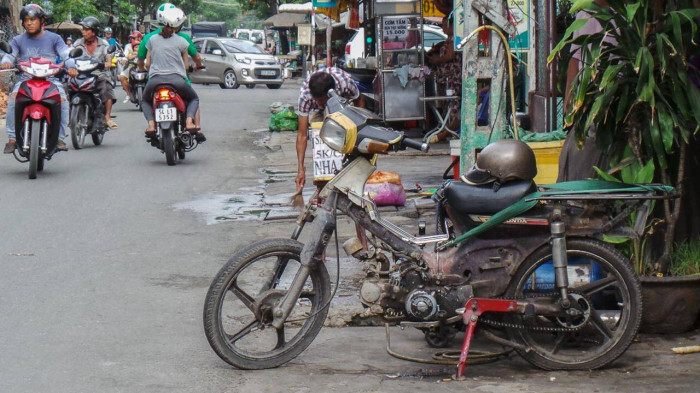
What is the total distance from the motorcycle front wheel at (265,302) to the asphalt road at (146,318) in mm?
98

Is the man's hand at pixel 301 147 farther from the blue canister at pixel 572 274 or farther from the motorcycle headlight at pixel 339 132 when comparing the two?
the blue canister at pixel 572 274

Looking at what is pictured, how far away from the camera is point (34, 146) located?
11.6 m

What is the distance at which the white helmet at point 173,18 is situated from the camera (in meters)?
13.1

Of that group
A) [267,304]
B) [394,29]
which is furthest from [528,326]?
[394,29]

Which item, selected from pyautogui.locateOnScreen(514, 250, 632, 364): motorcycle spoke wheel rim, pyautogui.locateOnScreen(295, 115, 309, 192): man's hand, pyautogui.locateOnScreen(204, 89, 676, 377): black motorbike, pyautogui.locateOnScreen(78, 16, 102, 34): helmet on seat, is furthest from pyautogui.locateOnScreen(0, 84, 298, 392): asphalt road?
pyautogui.locateOnScreen(78, 16, 102, 34): helmet on seat

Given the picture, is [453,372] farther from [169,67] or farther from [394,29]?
[394,29]

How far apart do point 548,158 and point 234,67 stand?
1052 inches

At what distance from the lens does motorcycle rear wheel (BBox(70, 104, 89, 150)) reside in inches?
579

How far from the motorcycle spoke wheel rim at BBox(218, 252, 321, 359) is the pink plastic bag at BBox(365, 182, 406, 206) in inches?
125

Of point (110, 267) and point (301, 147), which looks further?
point (301, 147)

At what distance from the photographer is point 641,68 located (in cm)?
556

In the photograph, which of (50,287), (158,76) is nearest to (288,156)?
(158,76)

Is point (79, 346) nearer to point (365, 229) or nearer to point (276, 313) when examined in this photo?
point (276, 313)

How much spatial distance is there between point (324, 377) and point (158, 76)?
858 cm
